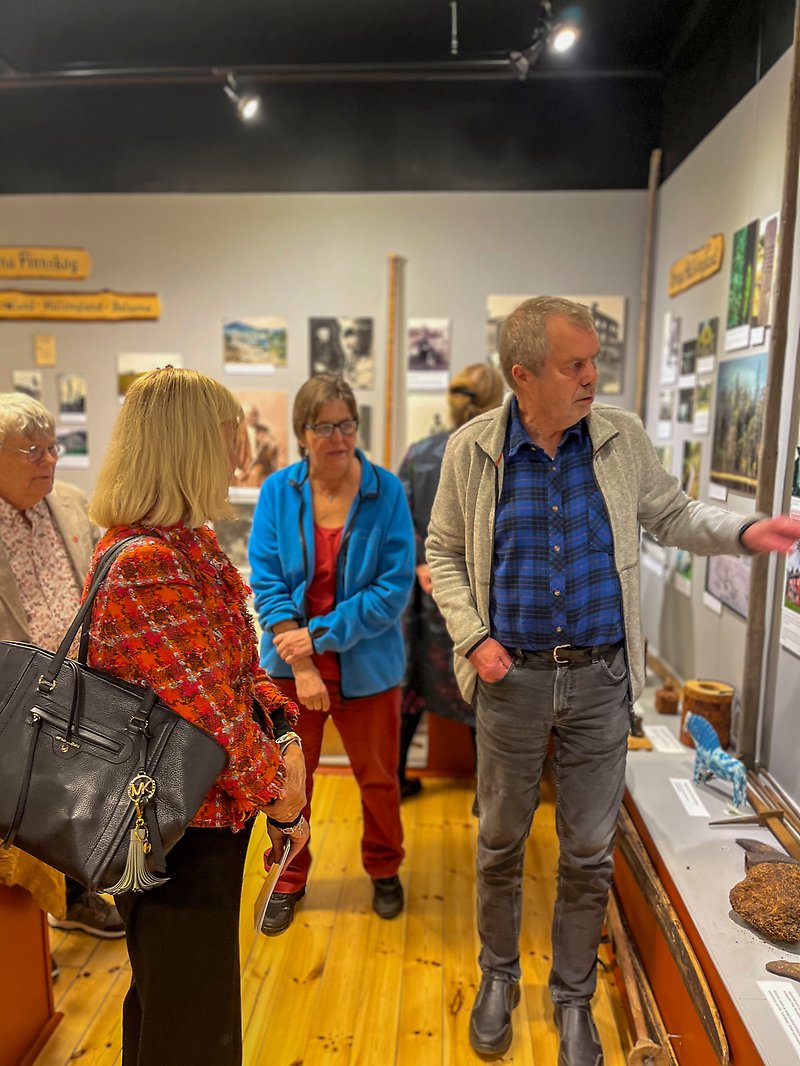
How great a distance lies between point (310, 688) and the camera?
2.20 metres

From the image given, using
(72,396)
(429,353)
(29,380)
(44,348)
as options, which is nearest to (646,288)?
(429,353)

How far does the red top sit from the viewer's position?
2297mm

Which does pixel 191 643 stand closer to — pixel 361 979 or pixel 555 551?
pixel 555 551

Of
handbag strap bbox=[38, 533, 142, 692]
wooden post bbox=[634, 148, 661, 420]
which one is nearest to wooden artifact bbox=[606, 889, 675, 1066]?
handbag strap bbox=[38, 533, 142, 692]

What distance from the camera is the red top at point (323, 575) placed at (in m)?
2.30

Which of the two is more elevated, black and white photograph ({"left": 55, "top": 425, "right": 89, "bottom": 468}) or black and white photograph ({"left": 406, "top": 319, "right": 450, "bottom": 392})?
black and white photograph ({"left": 406, "top": 319, "right": 450, "bottom": 392})

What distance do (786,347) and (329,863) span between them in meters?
2.26

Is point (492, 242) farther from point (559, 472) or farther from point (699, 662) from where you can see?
point (559, 472)

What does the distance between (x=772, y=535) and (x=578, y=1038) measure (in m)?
1.27

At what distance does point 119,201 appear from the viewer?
13.4 feet

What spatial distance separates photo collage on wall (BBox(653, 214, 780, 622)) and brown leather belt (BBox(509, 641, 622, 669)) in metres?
→ 0.71

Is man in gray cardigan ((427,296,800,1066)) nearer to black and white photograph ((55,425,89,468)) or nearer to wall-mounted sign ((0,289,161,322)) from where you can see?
wall-mounted sign ((0,289,161,322))

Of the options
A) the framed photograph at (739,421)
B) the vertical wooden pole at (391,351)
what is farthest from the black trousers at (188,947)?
the vertical wooden pole at (391,351)

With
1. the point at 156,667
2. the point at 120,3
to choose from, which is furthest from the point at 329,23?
the point at 156,667
